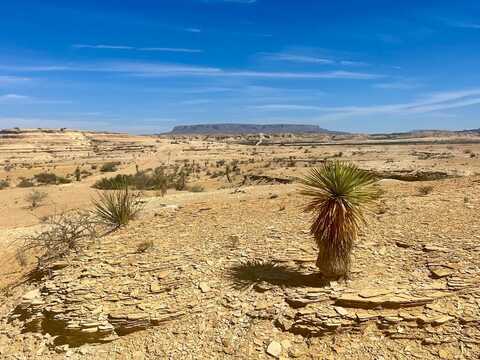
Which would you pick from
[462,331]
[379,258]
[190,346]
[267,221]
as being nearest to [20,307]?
[190,346]

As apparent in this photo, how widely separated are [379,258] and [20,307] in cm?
679

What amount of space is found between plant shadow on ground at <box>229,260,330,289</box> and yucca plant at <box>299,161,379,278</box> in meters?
0.31

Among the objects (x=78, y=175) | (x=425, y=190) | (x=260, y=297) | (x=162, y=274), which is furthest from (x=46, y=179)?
(x=260, y=297)

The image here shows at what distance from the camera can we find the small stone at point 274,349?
5.76 metres

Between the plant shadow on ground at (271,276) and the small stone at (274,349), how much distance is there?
1.20 metres

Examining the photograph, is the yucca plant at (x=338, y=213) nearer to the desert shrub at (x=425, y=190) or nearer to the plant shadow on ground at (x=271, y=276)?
the plant shadow on ground at (x=271, y=276)

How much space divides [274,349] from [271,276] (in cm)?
154

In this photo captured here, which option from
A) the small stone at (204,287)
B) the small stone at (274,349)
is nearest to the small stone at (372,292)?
the small stone at (274,349)

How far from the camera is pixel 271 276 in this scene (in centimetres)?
720

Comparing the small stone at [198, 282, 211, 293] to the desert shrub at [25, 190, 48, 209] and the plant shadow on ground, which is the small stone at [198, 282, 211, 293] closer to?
the plant shadow on ground

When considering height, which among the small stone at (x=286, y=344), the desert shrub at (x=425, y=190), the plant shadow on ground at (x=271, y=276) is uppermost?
the desert shrub at (x=425, y=190)

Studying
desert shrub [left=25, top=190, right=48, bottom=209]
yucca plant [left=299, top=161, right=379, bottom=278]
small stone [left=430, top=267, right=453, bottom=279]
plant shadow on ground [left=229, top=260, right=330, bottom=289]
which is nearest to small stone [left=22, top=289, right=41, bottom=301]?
plant shadow on ground [left=229, top=260, right=330, bottom=289]

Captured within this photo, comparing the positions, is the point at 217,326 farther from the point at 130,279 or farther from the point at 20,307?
the point at 20,307

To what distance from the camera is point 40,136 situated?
117 m
